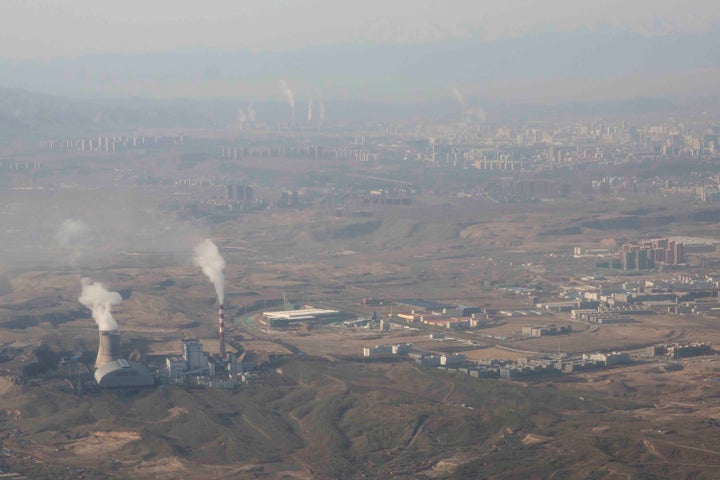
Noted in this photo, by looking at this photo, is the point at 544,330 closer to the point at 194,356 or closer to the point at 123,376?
the point at 194,356

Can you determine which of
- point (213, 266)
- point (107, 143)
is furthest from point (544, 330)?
point (107, 143)

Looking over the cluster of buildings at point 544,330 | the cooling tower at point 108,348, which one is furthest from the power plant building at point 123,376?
the cluster of buildings at point 544,330

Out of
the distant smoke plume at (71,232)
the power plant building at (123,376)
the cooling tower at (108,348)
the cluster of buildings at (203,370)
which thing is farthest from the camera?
the distant smoke plume at (71,232)

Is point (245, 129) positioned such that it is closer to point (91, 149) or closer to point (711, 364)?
point (91, 149)

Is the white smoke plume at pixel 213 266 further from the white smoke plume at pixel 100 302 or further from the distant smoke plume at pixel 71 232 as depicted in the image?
the distant smoke plume at pixel 71 232

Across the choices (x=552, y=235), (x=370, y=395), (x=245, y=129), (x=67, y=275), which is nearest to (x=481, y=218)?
(x=552, y=235)
